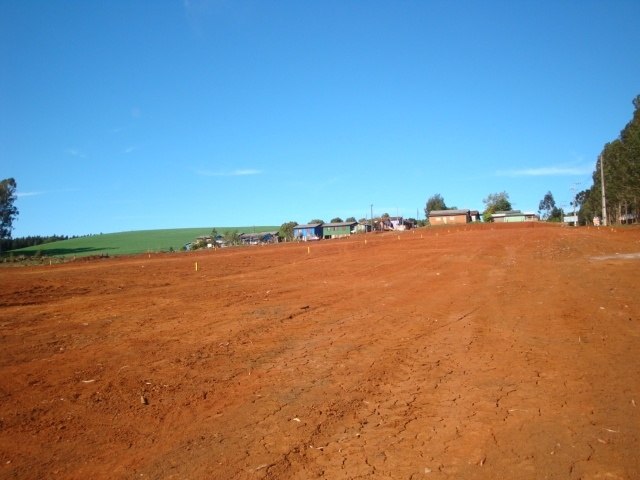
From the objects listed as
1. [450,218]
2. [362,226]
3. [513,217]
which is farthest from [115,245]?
[513,217]

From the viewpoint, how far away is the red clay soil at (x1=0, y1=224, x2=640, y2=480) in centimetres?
395

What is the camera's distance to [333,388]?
18.4 ft

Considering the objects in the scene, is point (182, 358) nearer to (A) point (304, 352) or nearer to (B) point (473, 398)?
(A) point (304, 352)

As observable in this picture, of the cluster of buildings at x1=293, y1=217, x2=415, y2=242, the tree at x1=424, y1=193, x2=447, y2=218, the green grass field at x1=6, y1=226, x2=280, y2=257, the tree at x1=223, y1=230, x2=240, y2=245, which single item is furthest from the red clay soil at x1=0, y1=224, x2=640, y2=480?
the tree at x1=424, y1=193, x2=447, y2=218

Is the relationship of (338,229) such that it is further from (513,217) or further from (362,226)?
(513,217)

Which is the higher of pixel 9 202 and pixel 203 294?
pixel 9 202

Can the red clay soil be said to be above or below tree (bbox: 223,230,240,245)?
below

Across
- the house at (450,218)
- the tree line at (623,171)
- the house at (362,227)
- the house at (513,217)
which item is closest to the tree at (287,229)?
the house at (362,227)

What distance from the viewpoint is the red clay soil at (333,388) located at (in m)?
3.95

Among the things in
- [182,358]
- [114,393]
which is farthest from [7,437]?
[182,358]

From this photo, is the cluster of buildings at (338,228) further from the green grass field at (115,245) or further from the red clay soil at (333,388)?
the red clay soil at (333,388)

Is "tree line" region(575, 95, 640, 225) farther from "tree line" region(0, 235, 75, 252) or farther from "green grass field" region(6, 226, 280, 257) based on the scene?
"tree line" region(0, 235, 75, 252)

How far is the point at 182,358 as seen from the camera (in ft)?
23.4

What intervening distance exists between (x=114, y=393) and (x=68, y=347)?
2950mm
